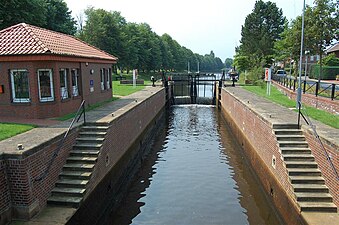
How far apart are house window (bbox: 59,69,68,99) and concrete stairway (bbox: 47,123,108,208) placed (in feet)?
11.4

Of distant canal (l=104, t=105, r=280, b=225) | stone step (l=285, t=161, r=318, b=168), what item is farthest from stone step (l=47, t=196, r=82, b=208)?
stone step (l=285, t=161, r=318, b=168)

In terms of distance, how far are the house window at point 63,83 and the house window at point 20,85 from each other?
5.05ft

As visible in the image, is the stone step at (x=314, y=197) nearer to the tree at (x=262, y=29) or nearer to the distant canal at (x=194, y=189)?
the distant canal at (x=194, y=189)

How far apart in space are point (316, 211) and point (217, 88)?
29918 mm

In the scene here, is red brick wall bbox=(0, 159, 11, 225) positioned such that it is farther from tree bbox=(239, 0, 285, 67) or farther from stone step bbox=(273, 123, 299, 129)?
tree bbox=(239, 0, 285, 67)

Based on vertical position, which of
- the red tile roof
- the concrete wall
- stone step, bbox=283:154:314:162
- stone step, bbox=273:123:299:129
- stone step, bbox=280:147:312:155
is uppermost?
the red tile roof

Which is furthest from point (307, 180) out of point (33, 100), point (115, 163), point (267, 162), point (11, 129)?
point (33, 100)

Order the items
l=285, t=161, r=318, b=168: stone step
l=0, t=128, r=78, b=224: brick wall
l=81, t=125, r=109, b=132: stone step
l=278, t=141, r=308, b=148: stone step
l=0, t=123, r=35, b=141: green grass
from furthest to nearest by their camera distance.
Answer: l=81, t=125, r=109, b=132: stone step
l=278, t=141, r=308, b=148: stone step
l=0, t=123, r=35, b=141: green grass
l=285, t=161, r=318, b=168: stone step
l=0, t=128, r=78, b=224: brick wall

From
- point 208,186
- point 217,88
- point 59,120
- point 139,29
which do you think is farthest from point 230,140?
point 139,29

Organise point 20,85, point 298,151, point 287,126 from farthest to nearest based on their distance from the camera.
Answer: point 20,85 < point 287,126 < point 298,151

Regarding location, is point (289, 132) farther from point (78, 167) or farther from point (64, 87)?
point (64, 87)

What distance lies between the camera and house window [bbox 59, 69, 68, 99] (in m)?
14.2

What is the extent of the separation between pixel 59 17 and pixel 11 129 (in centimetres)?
3274

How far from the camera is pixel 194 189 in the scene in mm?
11906
